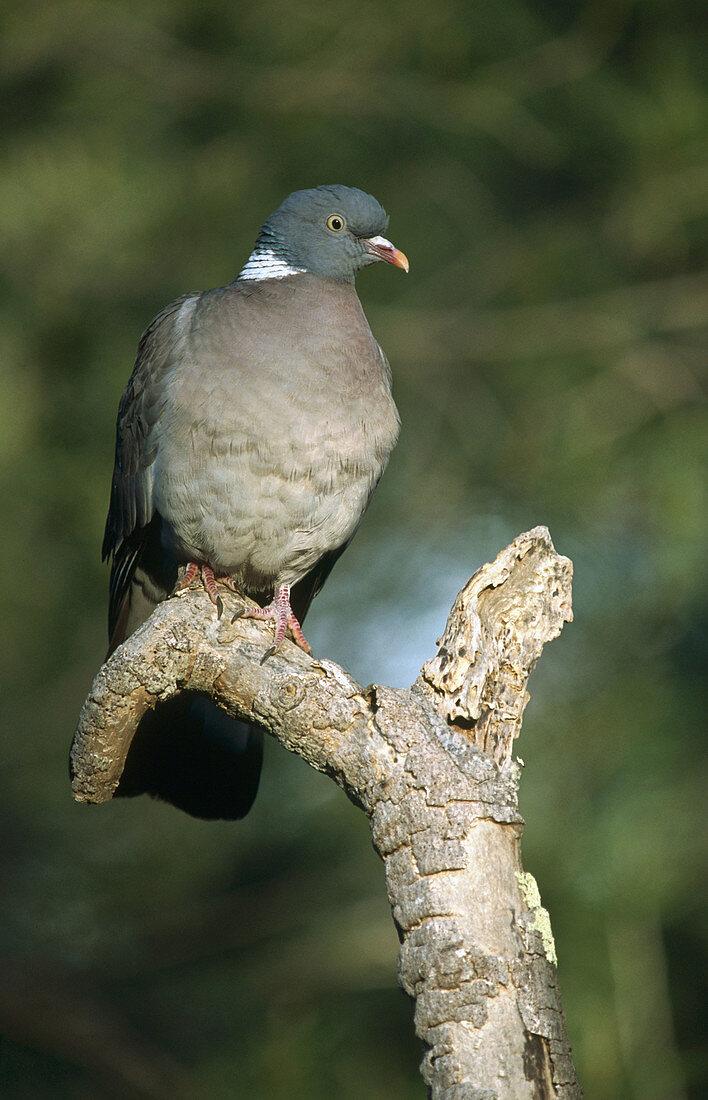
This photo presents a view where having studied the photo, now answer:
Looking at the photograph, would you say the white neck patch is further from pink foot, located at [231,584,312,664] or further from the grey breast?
pink foot, located at [231,584,312,664]

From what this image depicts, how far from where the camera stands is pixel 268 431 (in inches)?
110

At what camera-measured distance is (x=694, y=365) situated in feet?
16.5

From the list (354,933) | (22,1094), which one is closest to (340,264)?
(354,933)

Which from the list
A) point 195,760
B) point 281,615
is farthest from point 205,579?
point 195,760

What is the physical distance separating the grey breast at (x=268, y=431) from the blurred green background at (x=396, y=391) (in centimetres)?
196

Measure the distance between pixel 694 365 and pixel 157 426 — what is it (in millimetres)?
3024

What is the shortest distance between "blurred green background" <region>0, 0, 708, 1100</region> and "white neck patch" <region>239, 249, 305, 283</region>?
5.54 feet

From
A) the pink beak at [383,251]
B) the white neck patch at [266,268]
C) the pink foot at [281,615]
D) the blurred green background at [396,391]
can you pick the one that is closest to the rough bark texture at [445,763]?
the pink foot at [281,615]

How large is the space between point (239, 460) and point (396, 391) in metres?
2.70

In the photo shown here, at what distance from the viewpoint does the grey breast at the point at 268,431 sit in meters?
2.82

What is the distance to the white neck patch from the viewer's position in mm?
3244

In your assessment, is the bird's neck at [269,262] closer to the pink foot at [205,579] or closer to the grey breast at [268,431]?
the grey breast at [268,431]

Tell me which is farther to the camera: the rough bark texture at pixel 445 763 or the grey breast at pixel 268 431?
the grey breast at pixel 268 431

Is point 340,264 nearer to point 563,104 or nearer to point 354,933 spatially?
point 563,104
